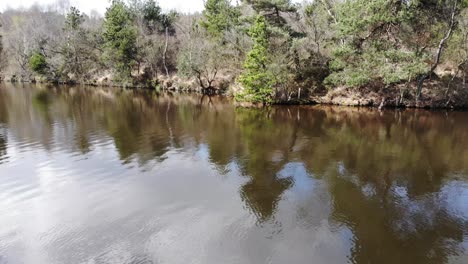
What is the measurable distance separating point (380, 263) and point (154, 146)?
41.4 feet

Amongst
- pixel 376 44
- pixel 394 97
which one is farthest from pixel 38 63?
pixel 394 97

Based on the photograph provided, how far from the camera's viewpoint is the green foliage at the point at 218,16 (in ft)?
145

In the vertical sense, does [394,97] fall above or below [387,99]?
above

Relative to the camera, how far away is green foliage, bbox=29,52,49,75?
57875mm

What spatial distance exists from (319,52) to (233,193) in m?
24.5

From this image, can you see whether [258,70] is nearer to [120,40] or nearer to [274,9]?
[274,9]

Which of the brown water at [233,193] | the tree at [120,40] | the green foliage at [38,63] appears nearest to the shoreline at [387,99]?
the brown water at [233,193]

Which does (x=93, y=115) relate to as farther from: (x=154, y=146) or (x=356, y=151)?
(x=356, y=151)

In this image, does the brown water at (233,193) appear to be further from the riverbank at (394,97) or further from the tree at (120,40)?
the tree at (120,40)

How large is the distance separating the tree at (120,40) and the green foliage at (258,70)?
23.8 meters

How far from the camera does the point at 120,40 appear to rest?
1880 inches

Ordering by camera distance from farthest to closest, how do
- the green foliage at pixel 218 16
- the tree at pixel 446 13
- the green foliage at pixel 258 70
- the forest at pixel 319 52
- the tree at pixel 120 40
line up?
the tree at pixel 120 40 → the green foliage at pixel 218 16 → the green foliage at pixel 258 70 → the forest at pixel 319 52 → the tree at pixel 446 13

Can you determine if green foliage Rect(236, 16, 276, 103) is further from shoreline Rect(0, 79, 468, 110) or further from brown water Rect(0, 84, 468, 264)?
brown water Rect(0, 84, 468, 264)

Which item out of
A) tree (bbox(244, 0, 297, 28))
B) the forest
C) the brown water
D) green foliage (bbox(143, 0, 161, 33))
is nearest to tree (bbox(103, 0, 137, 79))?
the forest
